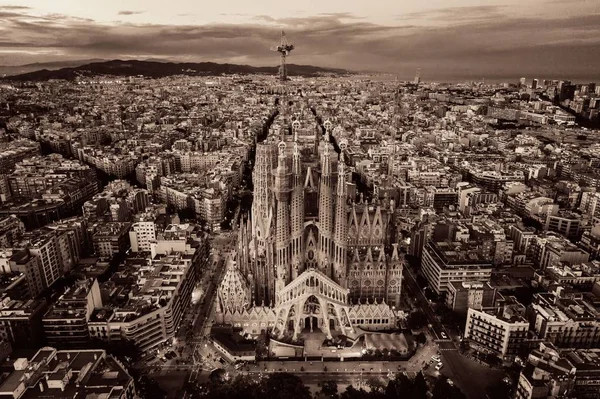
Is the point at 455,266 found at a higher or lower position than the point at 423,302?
higher

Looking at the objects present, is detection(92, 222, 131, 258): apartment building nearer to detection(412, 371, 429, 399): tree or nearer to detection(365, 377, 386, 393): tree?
detection(365, 377, 386, 393): tree

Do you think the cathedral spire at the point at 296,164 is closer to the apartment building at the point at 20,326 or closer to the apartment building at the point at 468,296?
the apartment building at the point at 468,296

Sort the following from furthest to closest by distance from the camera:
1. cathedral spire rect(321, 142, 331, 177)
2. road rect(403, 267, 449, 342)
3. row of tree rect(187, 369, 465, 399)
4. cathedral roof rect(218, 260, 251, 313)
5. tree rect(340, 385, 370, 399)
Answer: road rect(403, 267, 449, 342) < cathedral roof rect(218, 260, 251, 313) < cathedral spire rect(321, 142, 331, 177) < tree rect(340, 385, 370, 399) < row of tree rect(187, 369, 465, 399)

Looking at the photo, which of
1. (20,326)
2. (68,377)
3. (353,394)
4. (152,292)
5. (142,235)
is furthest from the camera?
(142,235)

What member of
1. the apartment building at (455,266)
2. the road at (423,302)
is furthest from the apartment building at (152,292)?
the apartment building at (455,266)

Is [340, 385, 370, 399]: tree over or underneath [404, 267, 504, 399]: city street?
over

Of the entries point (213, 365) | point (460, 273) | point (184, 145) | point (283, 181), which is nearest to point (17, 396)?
point (213, 365)

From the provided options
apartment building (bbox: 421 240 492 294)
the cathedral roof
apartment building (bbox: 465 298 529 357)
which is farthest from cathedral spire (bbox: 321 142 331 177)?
apartment building (bbox: 465 298 529 357)

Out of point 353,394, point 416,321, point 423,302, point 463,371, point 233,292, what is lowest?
point 463,371

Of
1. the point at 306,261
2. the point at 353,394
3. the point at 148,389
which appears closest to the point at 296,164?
the point at 306,261

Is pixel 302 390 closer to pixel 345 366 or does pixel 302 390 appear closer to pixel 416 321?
pixel 345 366
